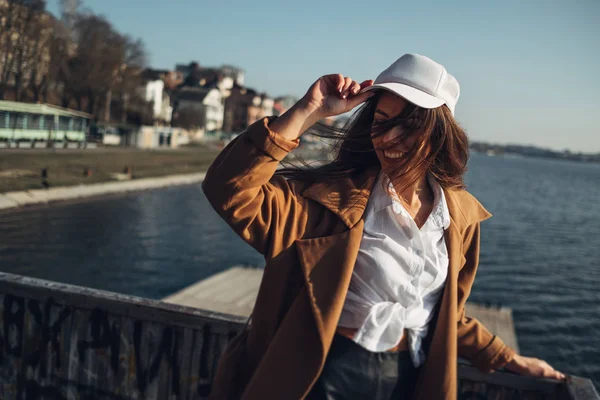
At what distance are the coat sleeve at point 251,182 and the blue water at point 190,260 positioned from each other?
14.5 metres

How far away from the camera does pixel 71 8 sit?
76750 millimetres

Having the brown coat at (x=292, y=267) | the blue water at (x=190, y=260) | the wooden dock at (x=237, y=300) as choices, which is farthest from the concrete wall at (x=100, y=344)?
the blue water at (x=190, y=260)

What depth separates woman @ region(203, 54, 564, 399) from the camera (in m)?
1.91

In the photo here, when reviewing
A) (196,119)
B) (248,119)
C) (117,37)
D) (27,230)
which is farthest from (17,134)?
(248,119)

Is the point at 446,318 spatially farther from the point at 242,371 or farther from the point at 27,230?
the point at 27,230

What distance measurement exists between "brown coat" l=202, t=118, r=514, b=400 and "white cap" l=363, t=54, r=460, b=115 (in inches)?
14.9

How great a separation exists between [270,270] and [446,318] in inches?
28.2

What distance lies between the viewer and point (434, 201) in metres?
2.24

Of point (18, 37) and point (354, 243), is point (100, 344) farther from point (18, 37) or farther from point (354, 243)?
point (18, 37)

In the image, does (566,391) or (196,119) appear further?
(196,119)

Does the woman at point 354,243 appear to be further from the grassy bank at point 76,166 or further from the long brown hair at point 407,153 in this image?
the grassy bank at point 76,166

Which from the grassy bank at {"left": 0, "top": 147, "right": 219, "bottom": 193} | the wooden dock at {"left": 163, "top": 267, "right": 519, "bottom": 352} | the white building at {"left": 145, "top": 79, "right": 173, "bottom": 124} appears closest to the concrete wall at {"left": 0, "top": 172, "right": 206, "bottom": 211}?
the grassy bank at {"left": 0, "top": 147, "right": 219, "bottom": 193}

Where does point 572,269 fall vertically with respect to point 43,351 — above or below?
below

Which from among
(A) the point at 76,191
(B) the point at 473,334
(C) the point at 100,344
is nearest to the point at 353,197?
(B) the point at 473,334
